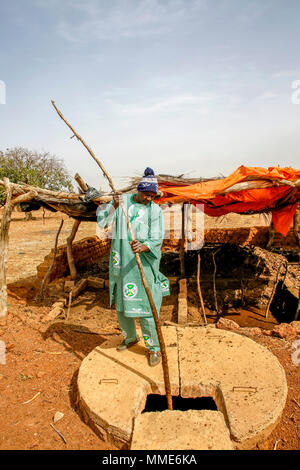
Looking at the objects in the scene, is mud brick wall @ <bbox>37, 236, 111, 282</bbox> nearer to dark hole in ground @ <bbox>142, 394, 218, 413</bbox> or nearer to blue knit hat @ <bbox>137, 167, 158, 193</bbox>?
dark hole in ground @ <bbox>142, 394, 218, 413</bbox>

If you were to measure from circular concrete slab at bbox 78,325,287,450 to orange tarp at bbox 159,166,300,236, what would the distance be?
7.42ft

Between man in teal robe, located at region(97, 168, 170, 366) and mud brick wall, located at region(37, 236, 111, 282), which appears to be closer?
man in teal robe, located at region(97, 168, 170, 366)

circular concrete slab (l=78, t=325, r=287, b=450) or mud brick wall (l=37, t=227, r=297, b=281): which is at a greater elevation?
mud brick wall (l=37, t=227, r=297, b=281)

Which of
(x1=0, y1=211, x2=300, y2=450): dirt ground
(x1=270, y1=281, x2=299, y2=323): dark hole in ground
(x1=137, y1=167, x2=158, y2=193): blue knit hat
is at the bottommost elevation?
(x1=270, y1=281, x2=299, y2=323): dark hole in ground

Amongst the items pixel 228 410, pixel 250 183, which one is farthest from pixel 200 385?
pixel 250 183

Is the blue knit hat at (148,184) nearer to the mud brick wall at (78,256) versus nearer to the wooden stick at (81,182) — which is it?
the wooden stick at (81,182)

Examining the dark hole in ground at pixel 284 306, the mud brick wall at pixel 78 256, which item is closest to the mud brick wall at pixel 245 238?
the mud brick wall at pixel 78 256

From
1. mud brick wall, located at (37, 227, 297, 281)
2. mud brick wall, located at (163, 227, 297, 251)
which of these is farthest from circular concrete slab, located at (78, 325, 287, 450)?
mud brick wall, located at (163, 227, 297, 251)

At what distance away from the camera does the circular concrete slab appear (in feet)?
7.28

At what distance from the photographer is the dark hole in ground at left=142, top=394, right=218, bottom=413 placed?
3.29 metres

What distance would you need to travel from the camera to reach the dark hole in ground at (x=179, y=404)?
3.29 meters

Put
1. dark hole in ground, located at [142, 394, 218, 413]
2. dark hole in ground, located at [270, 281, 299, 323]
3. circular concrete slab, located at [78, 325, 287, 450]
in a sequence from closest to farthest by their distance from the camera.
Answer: circular concrete slab, located at [78, 325, 287, 450] → dark hole in ground, located at [142, 394, 218, 413] → dark hole in ground, located at [270, 281, 299, 323]

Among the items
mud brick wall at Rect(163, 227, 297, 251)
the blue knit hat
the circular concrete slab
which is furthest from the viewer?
mud brick wall at Rect(163, 227, 297, 251)

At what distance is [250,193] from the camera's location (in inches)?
188
